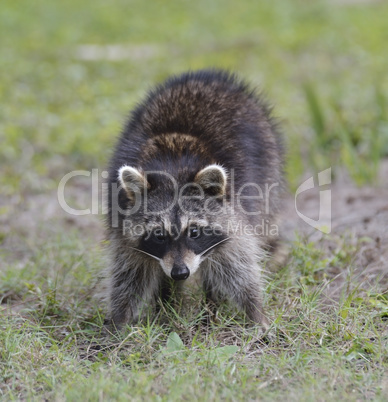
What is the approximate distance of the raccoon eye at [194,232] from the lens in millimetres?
3523

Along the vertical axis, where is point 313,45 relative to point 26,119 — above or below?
above

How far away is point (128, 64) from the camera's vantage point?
33.1ft

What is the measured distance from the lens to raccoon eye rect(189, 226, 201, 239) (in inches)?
139

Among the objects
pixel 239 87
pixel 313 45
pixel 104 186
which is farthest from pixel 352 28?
pixel 104 186

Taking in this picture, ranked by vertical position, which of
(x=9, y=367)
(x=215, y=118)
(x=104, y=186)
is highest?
(x=215, y=118)

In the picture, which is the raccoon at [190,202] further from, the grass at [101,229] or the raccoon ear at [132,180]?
the grass at [101,229]

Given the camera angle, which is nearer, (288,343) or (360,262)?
(288,343)

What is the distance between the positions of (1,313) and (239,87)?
2.33 meters

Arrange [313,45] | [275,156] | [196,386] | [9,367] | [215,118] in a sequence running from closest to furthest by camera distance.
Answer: [196,386] → [9,367] → [215,118] → [275,156] → [313,45]

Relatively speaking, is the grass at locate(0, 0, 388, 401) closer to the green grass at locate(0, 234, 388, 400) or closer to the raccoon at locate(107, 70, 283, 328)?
the green grass at locate(0, 234, 388, 400)

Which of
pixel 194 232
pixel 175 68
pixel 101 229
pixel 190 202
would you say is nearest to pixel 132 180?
pixel 190 202

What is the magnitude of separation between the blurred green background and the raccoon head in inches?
77.7

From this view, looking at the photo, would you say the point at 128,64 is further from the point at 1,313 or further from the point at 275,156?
the point at 1,313

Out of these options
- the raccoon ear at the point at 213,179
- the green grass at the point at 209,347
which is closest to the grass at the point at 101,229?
the green grass at the point at 209,347
